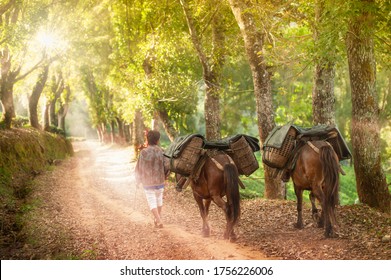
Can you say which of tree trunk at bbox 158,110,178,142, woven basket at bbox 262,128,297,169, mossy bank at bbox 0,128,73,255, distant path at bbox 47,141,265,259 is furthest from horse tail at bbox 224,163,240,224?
tree trunk at bbox 158,110,178,142

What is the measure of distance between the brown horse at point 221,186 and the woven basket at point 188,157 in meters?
0.29

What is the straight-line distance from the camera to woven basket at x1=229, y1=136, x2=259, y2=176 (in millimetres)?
9305

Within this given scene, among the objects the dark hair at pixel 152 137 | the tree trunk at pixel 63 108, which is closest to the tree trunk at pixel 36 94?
the tree trunk at pixel 63 108

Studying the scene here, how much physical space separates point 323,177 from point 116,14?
18.1 m

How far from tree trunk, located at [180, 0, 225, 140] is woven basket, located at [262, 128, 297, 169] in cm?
698

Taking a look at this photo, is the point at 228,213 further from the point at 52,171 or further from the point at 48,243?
the point at 52,171

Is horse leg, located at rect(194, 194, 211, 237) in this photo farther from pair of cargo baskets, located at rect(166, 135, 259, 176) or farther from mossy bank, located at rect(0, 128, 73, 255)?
mossy bank, located at rect(0, 128, 73, 255)

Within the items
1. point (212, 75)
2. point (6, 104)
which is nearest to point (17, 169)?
point (6, 104)

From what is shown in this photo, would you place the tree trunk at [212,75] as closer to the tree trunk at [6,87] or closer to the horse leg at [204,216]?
the horse leg at [204,216]

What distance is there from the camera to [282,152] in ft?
30.2

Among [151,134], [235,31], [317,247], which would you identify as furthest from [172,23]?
[317,247]

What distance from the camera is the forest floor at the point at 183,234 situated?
782cm

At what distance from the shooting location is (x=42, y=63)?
24609 millimetres

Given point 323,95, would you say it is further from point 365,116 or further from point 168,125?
point 168,125
